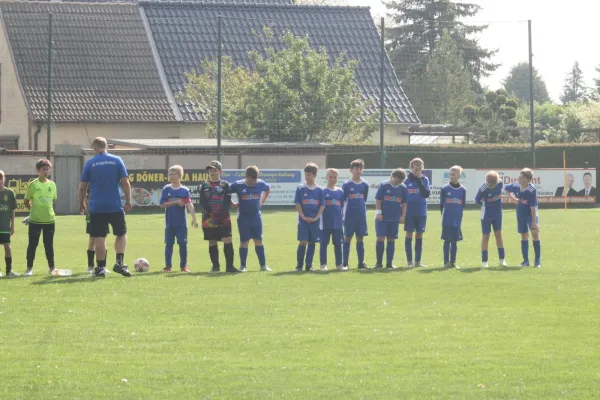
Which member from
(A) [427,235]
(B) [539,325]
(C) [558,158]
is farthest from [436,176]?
(B) [539,325]

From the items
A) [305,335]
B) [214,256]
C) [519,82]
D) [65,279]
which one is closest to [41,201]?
[65,279]

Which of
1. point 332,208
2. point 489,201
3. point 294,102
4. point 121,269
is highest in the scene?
point 294,102

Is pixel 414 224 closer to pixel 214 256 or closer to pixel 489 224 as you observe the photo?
pixel 489 224

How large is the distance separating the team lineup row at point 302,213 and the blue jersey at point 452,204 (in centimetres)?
2

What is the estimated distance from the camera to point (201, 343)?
419 inches

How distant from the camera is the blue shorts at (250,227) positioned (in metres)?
17.9

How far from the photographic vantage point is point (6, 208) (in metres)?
17.1

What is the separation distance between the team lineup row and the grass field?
2.11 ft

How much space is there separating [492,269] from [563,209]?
24.4 m

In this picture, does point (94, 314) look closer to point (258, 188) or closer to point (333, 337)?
point (333, 337)

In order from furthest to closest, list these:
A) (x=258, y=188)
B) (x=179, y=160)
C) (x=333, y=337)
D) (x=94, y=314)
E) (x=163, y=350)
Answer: (x=179, y=160) → (x=258, y=188) → (x=94, y=314) → (x=333, y=337) → (x=163, y=350)

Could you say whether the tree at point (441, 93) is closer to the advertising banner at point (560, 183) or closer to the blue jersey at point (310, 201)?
the advertising banner at point (560, 183)

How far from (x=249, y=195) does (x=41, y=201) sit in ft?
10.3

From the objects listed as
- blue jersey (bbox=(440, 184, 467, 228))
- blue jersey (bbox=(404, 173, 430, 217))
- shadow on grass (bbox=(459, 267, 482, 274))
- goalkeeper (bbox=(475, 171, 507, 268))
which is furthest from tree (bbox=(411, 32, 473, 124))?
shadow on grass (bbox=(459, 267, 482, 274))
